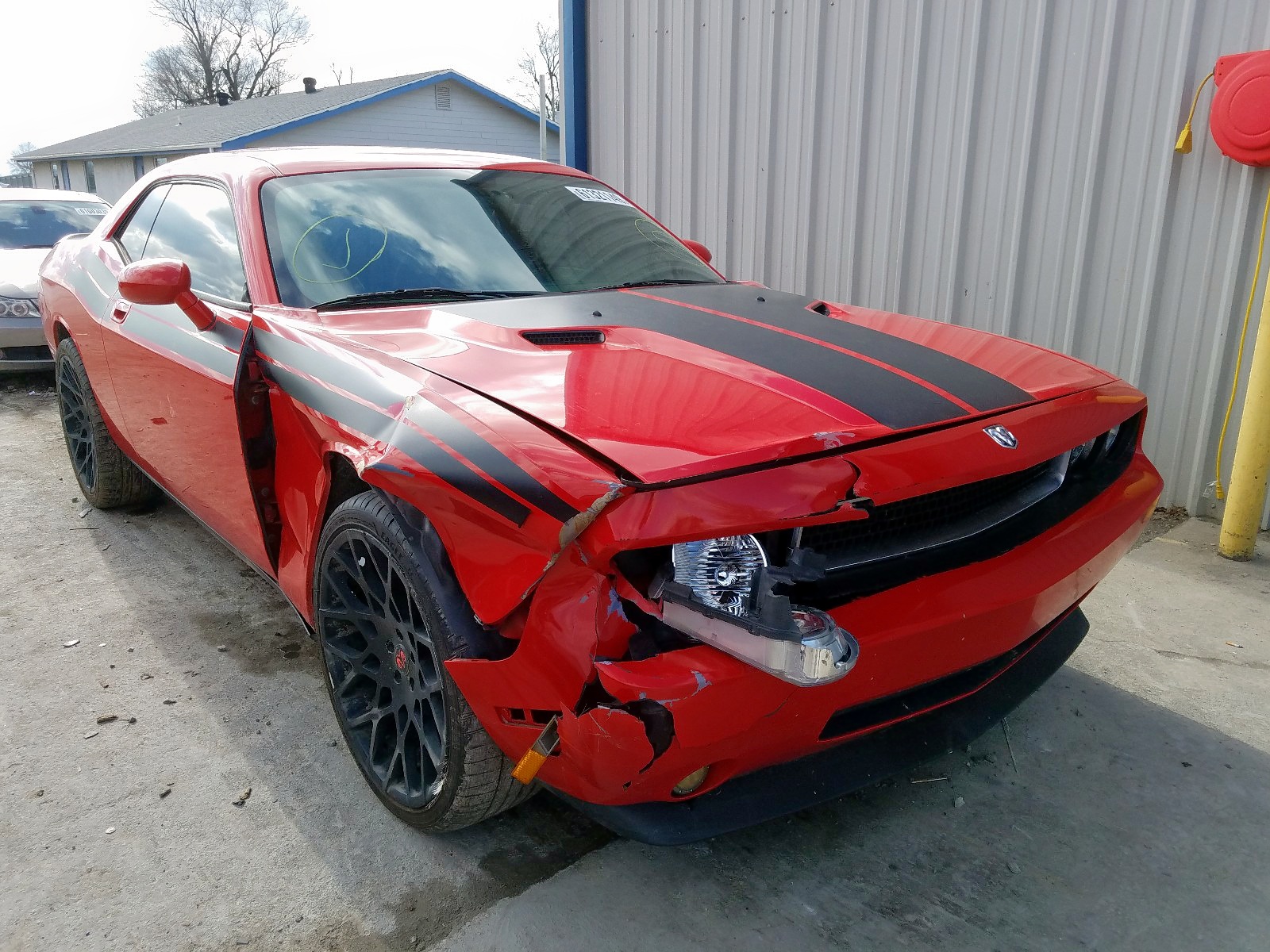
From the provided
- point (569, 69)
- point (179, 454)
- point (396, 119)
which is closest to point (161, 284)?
point (179, 454)

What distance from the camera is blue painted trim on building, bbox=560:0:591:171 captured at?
244 inches

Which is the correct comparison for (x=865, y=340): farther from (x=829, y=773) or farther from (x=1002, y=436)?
(x=829, y=773)

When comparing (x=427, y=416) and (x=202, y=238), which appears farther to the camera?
(x=202, y=238)

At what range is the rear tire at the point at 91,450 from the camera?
3.86 metres

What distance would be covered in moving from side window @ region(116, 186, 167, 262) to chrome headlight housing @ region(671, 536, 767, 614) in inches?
112

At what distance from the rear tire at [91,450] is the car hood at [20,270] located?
10.5 ft

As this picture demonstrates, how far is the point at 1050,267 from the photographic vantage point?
4.39 meters

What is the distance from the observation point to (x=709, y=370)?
6.09 ft

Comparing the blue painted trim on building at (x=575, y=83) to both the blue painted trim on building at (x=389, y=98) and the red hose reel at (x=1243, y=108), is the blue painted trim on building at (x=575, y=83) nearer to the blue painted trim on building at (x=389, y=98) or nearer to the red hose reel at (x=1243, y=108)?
the red hose reel at (x=1243, y=108)

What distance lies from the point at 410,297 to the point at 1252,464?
3358 millimetres

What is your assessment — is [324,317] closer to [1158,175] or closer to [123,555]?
[123,555]

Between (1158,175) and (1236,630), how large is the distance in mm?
2133

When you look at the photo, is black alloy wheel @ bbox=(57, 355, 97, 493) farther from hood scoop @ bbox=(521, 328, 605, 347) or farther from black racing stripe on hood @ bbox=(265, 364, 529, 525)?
hood scoop @ bbox=(521, 328, 605, 347)

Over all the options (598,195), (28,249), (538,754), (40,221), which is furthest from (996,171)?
(40,221)
